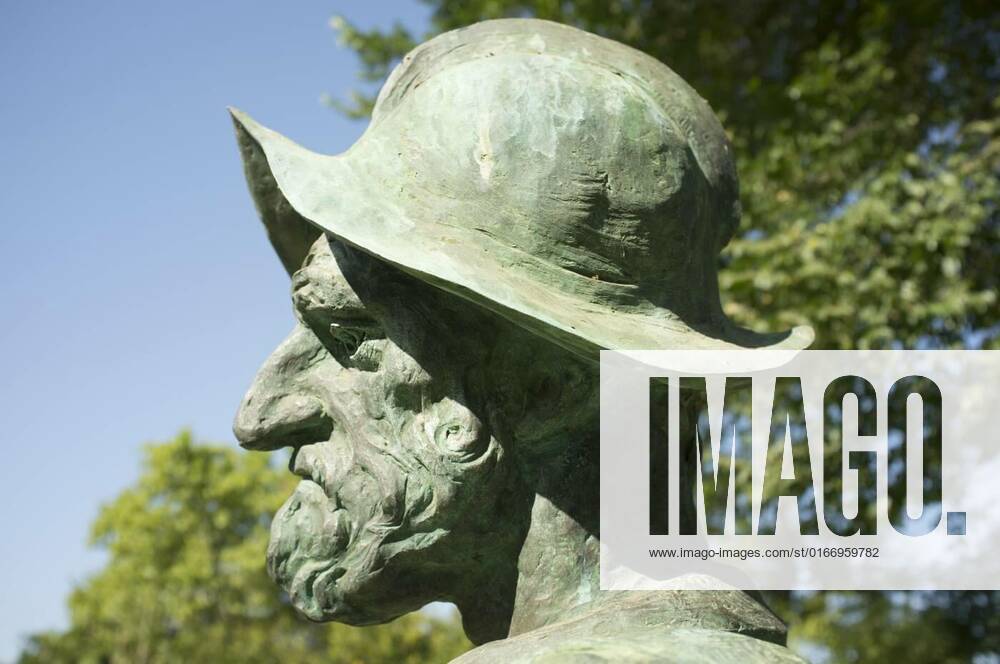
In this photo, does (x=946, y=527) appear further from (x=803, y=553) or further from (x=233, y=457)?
(x=233, y=457)

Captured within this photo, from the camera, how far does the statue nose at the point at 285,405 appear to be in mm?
2428

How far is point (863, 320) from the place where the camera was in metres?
7.29

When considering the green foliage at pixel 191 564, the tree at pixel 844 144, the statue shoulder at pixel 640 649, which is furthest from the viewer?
the green foliage at pixel 191 564

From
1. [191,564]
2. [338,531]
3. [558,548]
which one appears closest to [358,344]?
[338,531]

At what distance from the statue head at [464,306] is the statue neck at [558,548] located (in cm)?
3

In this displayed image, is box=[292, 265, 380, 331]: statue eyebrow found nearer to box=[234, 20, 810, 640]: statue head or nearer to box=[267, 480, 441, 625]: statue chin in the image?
box=[234, 20, 810, 640]: statue head

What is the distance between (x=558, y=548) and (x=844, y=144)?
20.3 feet

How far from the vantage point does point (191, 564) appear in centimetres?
2370

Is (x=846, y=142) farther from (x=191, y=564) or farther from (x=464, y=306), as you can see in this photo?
(x=191, y=564)

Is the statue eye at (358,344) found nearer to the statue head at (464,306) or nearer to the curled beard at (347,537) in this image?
the statue head at (464,306)

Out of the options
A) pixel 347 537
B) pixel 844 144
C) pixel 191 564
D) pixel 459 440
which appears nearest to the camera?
pixel 459 440

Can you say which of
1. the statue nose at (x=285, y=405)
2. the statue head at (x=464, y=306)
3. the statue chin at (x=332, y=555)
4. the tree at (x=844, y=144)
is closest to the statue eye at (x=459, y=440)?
the statue head at (x=464, y=306)

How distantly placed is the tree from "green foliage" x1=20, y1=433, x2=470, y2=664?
627 inches

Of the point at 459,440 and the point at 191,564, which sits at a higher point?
the point at 191,564
